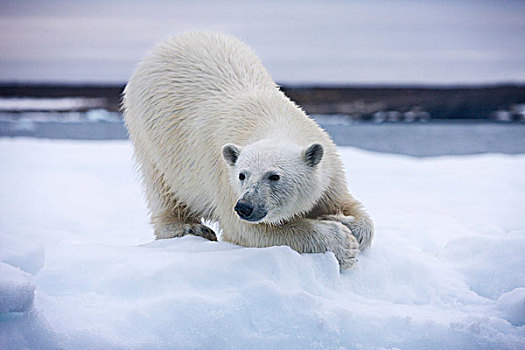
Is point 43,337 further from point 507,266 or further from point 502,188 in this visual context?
point 502,188

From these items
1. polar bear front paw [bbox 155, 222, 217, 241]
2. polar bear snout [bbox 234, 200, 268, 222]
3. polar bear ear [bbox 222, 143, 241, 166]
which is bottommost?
polar bear front paw [bbox 155, 222, 217, 241]

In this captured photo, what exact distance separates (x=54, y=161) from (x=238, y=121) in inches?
250

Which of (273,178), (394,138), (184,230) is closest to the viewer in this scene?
(273,178)

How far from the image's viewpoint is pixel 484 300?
145 inches

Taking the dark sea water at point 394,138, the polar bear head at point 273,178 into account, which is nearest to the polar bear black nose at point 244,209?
the polar bear head at point 273,178

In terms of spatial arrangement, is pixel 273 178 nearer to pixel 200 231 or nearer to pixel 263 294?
pixel 263 294

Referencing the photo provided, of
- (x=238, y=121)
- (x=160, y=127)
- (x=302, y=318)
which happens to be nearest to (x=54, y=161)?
(x=160, y=127)

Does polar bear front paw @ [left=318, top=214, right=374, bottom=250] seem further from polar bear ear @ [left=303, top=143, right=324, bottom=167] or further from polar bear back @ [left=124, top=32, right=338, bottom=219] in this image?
polar bear ear @ [left=303, top=143, right=324, bottom=167]

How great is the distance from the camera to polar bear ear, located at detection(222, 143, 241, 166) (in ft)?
12.5

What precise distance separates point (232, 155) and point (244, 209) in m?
0.58

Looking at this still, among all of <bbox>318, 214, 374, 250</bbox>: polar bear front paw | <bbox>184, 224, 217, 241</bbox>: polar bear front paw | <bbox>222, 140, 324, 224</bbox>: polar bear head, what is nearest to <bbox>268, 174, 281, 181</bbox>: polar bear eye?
<bbox>222, 140, 324, 224</bbox>: polar bear head

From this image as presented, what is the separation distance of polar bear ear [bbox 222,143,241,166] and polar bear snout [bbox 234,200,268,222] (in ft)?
1.72

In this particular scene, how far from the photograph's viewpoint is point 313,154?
3756mm

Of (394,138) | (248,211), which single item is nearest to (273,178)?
(248,211)
